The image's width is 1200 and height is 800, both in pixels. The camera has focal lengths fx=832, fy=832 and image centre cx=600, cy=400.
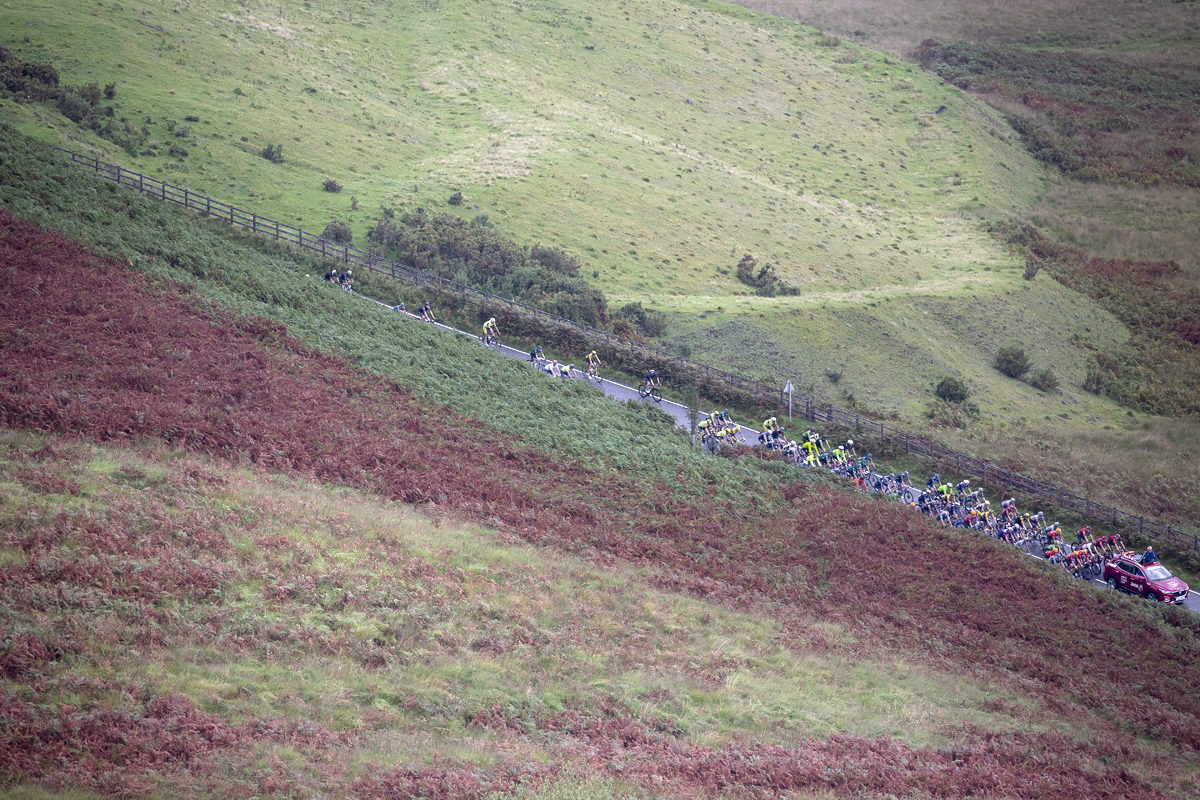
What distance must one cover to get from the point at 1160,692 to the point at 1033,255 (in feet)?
200

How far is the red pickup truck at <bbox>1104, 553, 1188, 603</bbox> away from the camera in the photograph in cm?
2684

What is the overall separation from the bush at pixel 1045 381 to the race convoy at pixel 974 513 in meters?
22.4

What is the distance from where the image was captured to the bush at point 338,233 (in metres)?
48.0

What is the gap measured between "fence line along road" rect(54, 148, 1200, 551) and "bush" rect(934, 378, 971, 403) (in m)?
8.20

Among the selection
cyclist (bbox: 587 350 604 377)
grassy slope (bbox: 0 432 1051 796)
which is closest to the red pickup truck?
grassy slope (bbox: 0 432 1051 796)

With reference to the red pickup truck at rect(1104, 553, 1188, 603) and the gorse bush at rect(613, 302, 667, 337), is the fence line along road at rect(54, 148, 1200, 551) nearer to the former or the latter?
the gorse bush at rect(613, 302, 667, 337)

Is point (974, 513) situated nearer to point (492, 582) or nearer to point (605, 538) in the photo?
point (605, 538)

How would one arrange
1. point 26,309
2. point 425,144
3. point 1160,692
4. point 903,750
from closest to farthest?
point 903,750 < point 1160,692 < point 26,309 < point 425,144

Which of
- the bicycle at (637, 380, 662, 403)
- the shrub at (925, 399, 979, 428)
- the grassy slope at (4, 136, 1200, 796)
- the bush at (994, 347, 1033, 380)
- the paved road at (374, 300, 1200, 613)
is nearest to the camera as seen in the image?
the grassy slope at (4, 136, 1200, 796)

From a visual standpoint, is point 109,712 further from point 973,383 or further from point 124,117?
point 124,117

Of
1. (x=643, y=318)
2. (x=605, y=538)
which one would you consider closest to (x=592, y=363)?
(x=643, y=318)

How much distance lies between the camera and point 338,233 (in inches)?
1901

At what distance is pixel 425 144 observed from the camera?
71250 millimetres

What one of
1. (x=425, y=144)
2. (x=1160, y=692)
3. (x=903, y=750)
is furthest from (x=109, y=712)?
(x=425, y=144)
